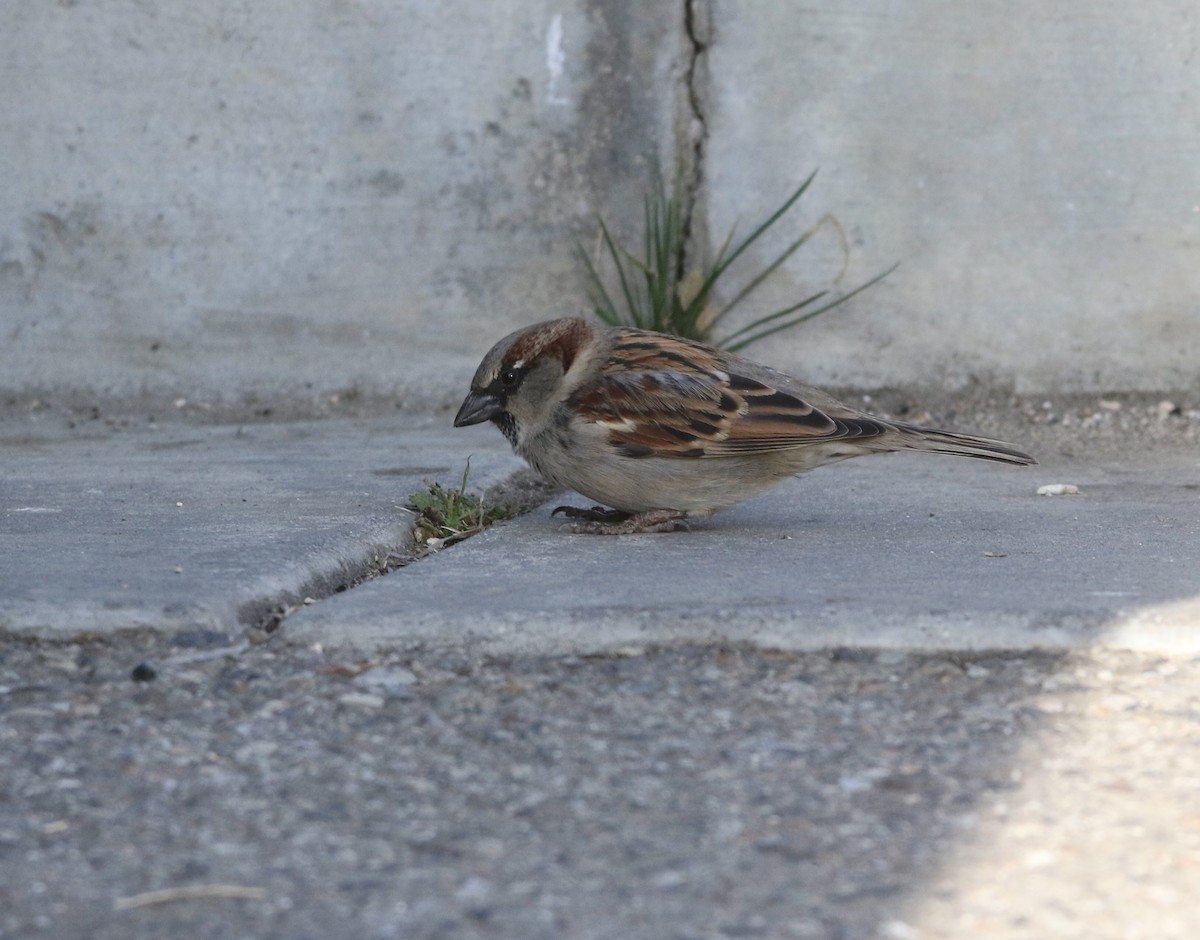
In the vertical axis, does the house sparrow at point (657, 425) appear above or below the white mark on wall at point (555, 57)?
below

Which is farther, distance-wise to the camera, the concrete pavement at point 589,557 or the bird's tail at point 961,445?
A: the bird's tail at point 961,445

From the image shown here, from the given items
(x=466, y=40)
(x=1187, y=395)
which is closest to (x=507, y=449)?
(x=466, y=40)

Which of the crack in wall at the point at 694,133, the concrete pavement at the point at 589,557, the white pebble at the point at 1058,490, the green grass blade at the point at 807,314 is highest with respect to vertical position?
the crack in wall at the point at 694,133

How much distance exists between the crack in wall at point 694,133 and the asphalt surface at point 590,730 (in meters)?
1.94

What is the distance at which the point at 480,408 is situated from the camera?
134 inches

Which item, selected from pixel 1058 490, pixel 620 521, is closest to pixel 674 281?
pixel 1058 490

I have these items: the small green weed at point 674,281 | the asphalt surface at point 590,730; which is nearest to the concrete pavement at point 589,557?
the asphalt surface at point 590,730

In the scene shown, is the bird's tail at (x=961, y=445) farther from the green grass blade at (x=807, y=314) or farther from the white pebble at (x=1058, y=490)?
the green grass blade at (x=807, y=314)

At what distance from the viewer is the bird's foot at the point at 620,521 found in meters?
3.29

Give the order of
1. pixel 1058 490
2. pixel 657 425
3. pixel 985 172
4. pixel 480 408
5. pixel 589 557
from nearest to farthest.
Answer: pixel 589 557, pixel 657 425, pixel 480 408, pixel 1058 490, pixel 985 172

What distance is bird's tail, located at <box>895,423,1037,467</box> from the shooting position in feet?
10.9

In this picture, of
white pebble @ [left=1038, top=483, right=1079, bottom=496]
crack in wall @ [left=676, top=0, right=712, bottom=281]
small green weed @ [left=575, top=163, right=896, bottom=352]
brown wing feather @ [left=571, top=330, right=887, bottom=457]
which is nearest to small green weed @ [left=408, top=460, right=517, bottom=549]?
brown wing feather @ [left=571, top=330, right=887, bottom=457]

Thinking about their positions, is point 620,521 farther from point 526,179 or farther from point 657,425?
point 526,179

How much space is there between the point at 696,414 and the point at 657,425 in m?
0.08
